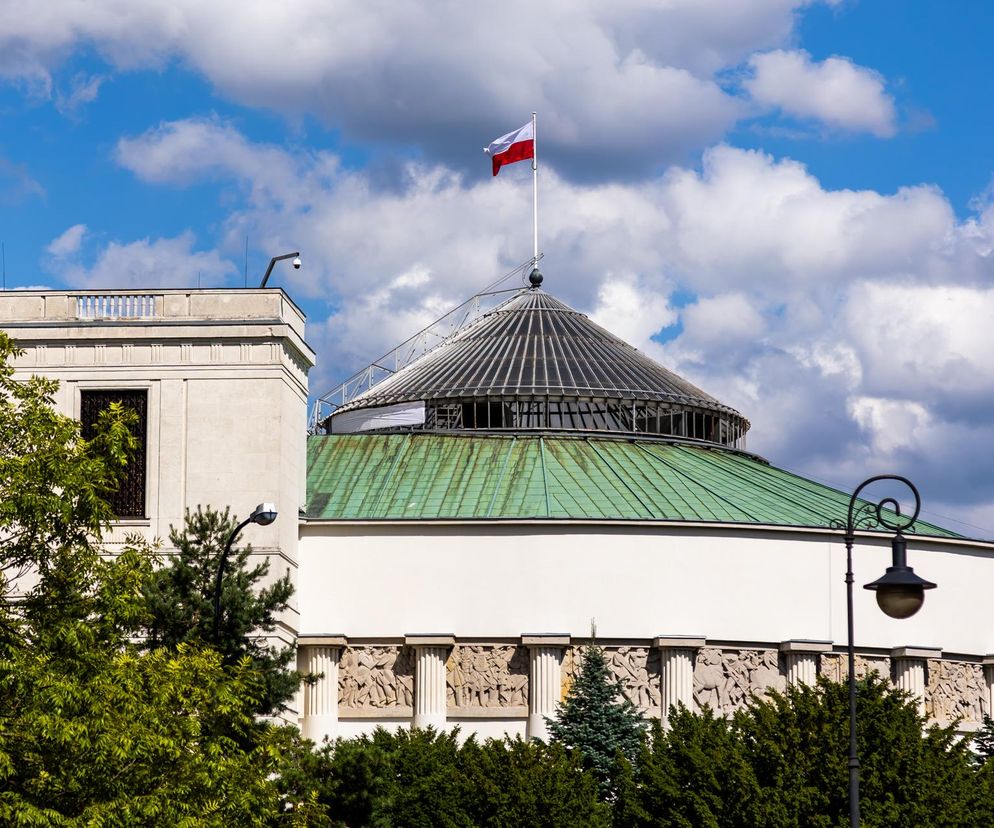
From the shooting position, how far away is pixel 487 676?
5819cm

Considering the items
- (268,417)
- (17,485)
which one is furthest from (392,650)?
(17,485)

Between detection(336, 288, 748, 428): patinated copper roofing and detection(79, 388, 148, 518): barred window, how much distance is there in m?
15.8

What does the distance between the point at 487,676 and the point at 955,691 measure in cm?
1469

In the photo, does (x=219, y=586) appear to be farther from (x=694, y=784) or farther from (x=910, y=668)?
(x=910, y=668)

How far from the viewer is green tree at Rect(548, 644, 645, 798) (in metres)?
53.4

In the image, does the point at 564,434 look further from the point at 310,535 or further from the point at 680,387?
the point at 310,535

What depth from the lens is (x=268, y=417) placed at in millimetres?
55500

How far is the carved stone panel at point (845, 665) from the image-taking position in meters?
59.6

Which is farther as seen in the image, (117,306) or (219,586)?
(117,306)

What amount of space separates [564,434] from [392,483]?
7.14 metres

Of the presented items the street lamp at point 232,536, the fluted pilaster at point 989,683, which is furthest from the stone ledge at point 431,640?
the street lamp at point 232,536

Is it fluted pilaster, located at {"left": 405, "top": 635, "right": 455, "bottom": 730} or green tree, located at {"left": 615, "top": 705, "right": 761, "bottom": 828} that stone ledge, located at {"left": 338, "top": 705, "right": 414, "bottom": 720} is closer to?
fluted pilaster, located at {"left": 405, "top": 635, "right": 455, "bottom": 730}

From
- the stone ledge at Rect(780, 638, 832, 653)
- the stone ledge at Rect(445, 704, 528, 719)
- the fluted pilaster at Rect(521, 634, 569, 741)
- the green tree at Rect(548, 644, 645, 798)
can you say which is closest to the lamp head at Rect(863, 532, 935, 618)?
the green tree at Rect(548, 644, 645, 798)

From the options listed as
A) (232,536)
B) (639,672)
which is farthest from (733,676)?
(232,536)
